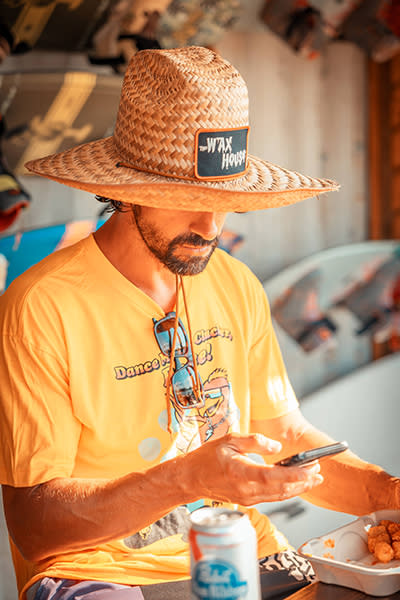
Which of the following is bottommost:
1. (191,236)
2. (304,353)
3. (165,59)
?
(304,353)

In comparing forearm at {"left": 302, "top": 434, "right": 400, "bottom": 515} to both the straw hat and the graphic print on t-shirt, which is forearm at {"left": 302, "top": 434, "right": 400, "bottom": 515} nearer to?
the graphic print on t-shirt

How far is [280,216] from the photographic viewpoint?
2.66m

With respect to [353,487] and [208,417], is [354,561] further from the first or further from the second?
[208,417]

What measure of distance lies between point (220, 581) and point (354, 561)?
0.34 m

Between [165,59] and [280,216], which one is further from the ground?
[165,59]

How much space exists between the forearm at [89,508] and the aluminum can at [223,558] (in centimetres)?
20

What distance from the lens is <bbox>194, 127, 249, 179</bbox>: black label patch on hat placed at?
1049 millimetres

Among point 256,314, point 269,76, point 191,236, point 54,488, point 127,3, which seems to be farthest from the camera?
point 269,76

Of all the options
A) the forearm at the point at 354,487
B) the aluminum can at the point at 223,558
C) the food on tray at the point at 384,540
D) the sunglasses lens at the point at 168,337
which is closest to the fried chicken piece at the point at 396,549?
the food on tray at the point at 384,540

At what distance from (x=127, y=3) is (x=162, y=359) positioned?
1.06m

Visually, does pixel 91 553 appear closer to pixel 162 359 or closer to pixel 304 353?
pixel 162 359

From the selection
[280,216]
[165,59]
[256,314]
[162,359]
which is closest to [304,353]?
[280,216]

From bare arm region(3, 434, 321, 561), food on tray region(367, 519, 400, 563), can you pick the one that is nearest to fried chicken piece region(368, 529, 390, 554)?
food on tray region(367, 519, 400, 563)

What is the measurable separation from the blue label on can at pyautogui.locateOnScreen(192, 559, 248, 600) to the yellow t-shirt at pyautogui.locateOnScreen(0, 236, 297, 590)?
353mm
